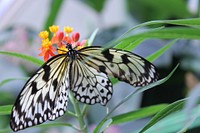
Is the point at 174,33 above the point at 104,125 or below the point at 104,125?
above

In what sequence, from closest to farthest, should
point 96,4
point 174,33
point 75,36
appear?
point 174,33 < point 75,36 < point 96,4

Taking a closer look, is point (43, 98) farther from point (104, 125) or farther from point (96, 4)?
point (96, 4)

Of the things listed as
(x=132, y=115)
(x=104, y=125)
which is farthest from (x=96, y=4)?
(x=104, y=125)

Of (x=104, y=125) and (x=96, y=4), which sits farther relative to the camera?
(x=96, y=4)

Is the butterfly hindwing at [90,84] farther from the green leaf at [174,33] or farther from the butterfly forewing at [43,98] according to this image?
the green leaf at [174,33]

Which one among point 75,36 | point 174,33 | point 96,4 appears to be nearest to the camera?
point 174,33

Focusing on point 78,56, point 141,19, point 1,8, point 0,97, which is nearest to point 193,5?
point 141,19

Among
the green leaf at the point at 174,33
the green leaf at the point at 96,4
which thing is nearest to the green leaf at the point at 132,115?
the green leaf at the point at 174,33
